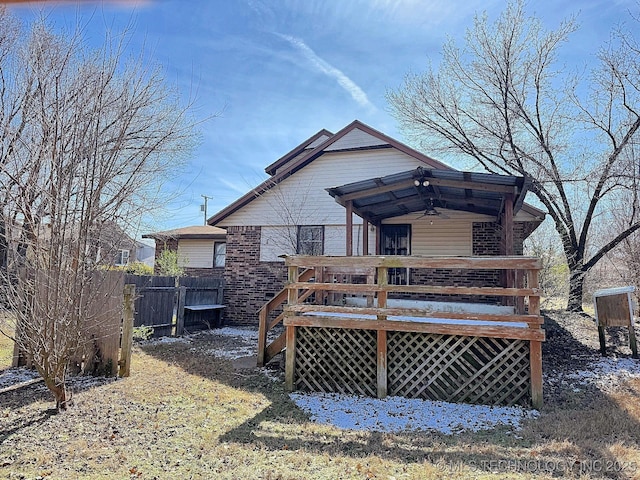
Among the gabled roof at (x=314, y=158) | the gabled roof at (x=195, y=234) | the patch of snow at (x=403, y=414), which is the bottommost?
the patch of snow at (x=403, y=414)

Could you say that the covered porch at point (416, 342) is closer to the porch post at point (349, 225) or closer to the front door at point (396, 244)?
the porch post at point (349, 225)

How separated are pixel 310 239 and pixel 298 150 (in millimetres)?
4394

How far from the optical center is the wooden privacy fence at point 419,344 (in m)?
5.36

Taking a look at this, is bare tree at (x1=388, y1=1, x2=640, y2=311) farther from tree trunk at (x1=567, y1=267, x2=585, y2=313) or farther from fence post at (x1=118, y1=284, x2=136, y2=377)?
fence post at (x1=118, y1=284, x2=136, y2=377)

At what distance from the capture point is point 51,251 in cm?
421

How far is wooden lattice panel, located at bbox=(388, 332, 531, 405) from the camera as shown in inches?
212

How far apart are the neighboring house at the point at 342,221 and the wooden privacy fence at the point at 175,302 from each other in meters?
0.81

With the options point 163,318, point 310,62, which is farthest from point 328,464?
point 310,62

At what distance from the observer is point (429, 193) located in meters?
9.23

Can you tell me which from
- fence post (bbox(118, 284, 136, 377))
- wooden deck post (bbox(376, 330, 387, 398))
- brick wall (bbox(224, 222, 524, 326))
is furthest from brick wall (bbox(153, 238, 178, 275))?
wooden deck post (bbox(376, 330, 387, 398))

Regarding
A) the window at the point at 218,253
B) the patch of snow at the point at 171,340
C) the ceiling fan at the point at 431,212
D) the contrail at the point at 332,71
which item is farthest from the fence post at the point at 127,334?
the window at the point at 218,253

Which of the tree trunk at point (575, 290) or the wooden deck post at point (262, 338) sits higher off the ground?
the tree trunk at point (575, 290)

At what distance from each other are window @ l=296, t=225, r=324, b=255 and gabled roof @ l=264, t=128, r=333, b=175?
13.0 feet

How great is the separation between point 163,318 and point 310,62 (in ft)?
24.2
